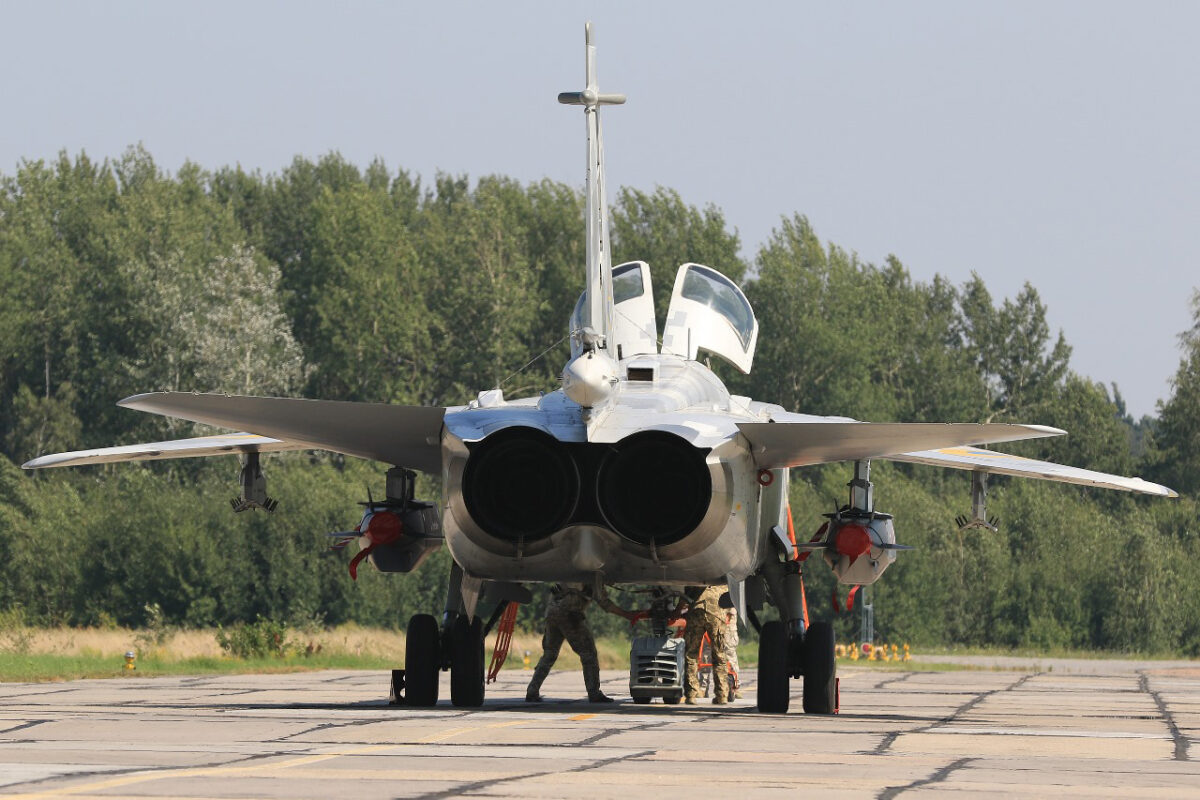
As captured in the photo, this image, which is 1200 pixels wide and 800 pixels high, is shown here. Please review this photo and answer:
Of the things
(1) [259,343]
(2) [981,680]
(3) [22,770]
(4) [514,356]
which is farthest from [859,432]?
(4) [514,356]

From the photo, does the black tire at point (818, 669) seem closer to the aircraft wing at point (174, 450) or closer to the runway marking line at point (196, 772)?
the runway marking line at point (196, 772)

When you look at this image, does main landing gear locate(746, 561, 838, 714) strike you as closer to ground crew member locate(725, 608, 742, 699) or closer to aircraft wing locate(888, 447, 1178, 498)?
ground crew member locate(725, 608, 742, 699)

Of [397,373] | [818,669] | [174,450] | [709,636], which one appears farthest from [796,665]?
[397,373]

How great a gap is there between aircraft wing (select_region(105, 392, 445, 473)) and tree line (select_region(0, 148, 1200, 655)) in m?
31.6

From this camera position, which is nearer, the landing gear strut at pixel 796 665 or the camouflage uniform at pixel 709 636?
the landing gear strut at pixel 796 665

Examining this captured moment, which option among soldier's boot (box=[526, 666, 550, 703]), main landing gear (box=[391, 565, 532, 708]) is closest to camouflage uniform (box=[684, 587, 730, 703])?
soldier's boot (box=[526, 666, 550, 703])

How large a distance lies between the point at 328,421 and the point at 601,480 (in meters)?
2.39

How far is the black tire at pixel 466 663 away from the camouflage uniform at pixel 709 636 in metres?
2.81

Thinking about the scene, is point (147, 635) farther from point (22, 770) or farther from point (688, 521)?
point (22, 770)

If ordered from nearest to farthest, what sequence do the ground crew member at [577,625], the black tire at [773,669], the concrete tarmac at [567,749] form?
the concrete tarmac at [567,749]
the black tire at [773,669]
the ground crew member at [577,625]

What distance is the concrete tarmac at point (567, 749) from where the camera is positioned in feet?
32.3

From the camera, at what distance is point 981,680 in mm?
29391

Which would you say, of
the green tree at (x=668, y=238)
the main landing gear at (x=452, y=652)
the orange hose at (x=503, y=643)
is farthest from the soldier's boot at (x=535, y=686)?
the green tree at (x=668, y=238)

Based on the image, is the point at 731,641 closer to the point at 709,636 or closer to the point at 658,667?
the point at 709,636
